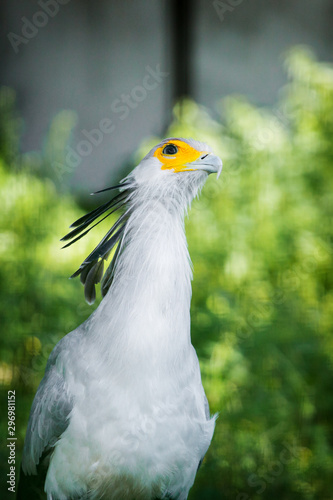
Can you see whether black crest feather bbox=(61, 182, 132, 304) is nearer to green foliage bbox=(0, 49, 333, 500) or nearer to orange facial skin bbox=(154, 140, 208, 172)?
orange facial skin bbox=(154, 140, 208, 172)

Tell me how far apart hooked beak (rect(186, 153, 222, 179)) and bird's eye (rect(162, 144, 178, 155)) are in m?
0.04

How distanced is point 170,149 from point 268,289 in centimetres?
61

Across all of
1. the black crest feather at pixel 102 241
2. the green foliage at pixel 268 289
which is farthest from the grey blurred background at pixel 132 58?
the black crest feather at pixel 102 241

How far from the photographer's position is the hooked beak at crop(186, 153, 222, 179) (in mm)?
917

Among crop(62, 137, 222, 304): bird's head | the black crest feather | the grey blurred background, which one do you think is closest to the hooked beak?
crop(62, 137, 222, 304): bird's head

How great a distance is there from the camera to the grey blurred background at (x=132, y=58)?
4.20ft

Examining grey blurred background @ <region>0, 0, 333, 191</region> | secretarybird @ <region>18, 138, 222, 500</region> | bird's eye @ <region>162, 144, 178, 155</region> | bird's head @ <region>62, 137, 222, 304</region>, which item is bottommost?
secretarybird @ <region>18, 138, 222, 500</region>

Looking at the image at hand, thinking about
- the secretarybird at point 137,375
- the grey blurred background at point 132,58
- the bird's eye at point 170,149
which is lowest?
the secretarybird at point 137,375

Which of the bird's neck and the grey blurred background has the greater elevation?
the grey blurred background

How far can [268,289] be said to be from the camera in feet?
4.59

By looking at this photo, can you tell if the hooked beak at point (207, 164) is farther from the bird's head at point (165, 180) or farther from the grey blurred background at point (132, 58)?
the grey blurred background at point (132, 58)

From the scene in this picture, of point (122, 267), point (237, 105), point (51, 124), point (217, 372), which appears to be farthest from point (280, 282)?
point (51, 124)

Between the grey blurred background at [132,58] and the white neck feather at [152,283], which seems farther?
the grey blurred background at [132,58]

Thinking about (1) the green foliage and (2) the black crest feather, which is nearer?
(2) the black crest feather
